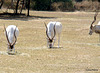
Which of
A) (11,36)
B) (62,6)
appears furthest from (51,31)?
(62,6)

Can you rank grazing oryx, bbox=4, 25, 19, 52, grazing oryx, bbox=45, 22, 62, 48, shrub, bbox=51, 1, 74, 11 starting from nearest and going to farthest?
grazing oryx, bbox=4, 25, 19, 52
grazing oryx, bbox=45, 22, 62, 48
shrub, bbox=51, 1, 74, 11

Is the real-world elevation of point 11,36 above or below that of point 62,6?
above

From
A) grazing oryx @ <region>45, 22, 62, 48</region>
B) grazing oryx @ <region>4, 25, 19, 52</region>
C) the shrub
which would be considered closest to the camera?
grazing oryx @ <region>4, 25, 19, 52</region>

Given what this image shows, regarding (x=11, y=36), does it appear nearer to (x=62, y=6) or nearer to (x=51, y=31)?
(x=51, y=31)

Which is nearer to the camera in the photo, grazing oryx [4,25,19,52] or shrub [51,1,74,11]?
grazing oryx [4,25,19,52]

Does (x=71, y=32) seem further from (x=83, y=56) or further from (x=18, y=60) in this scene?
(x=18, y=60)

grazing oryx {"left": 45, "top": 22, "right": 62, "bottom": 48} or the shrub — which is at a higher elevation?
grazing oryx {"left": 45, "top": 22, "right": 62, "bottom": 48}

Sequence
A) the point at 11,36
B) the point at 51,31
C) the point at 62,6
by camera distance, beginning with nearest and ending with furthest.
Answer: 1. the point at 11,36
2. the point at 51,31
3. the point at 62,6

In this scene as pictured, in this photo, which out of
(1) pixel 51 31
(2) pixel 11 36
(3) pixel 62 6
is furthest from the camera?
(3) pixel 62 6

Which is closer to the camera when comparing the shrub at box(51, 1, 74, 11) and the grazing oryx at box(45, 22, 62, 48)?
the grazing oryx at box(45, 22, 62, 48)

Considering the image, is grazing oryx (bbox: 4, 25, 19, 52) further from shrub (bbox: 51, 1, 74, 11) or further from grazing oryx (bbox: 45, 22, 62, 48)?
shrub (bbox: 51, 1, 74, 11)

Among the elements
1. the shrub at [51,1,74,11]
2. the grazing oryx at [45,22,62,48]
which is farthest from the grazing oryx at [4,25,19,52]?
the shrub at [51,1,74,11]

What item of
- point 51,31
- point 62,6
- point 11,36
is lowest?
point 62,6

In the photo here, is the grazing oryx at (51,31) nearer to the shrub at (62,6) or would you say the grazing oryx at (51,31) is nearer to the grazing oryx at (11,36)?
the grazing oryx at (11,36)
